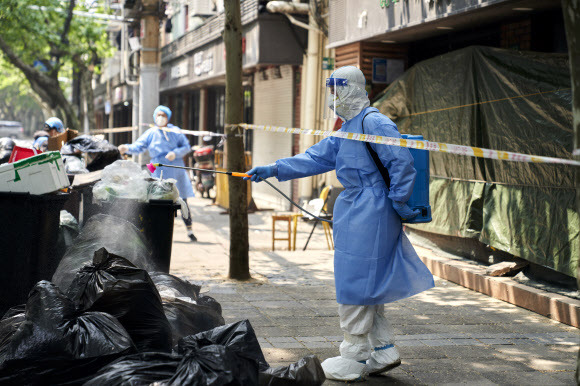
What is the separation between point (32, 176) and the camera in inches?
222

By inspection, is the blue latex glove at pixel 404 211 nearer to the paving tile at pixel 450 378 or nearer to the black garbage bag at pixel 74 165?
the paving tile at pixel 450 378

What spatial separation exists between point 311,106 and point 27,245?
9.11 m

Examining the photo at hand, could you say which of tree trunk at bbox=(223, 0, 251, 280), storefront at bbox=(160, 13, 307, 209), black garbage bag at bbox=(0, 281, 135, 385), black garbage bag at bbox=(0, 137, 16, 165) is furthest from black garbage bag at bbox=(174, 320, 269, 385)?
storefront at bbox=(160, 13, 307, 209)

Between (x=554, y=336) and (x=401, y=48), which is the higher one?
(x=401, y=48)

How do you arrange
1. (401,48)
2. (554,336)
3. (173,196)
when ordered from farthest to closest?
(401,48) → (173,196) → (554,336)

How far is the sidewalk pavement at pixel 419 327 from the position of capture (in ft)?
16.0

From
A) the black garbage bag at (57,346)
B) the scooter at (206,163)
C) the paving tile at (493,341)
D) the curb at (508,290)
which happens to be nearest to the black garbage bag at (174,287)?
the black garbage bag at (57,346)

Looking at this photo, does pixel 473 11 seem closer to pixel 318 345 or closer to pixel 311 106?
pixel 318 345

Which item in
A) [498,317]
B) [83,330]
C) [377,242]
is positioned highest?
[377,242]

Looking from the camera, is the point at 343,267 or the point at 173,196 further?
the point at 173,196

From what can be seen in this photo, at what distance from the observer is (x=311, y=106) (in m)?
14.1

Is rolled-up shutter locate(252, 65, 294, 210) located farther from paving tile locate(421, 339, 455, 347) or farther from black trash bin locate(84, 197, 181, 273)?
paving tile locate(421, 339, 455, 347)

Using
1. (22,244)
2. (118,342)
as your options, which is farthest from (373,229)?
(22,244)

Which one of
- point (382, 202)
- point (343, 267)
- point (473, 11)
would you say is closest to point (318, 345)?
point (343, 267)
